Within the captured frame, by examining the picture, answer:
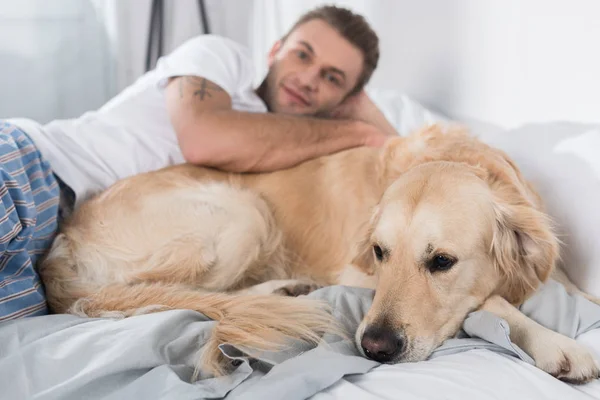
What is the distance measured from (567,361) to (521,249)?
0.38 metres

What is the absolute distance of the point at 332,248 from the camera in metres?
2.14

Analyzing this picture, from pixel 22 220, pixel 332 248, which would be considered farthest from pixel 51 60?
pixel 332 248

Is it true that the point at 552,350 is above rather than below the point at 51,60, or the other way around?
above

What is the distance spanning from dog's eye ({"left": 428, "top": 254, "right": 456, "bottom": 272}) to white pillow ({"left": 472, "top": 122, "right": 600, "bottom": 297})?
428 millimetres

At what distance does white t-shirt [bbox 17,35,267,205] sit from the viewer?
2188 mm

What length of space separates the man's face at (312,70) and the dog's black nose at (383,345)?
1.53 metres

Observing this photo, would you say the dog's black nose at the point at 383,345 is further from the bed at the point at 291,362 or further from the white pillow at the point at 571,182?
the white pillow at the point at 571,182

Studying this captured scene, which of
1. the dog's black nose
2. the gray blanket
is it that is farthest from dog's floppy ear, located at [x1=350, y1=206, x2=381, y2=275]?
the dog's black nose

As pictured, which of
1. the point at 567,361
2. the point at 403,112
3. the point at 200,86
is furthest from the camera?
the point at 403,112

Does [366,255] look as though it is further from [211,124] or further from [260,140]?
[211,124]

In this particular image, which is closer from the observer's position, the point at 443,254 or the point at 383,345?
the point at 383,345

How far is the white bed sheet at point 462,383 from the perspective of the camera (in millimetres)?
1187

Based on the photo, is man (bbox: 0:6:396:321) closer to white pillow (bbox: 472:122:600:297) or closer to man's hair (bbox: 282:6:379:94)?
man's hair (bbox: 282:6:379:94)

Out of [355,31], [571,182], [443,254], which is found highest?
[355,31]
